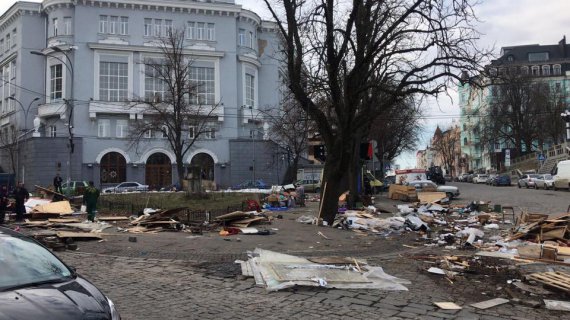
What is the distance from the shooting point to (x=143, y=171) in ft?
187

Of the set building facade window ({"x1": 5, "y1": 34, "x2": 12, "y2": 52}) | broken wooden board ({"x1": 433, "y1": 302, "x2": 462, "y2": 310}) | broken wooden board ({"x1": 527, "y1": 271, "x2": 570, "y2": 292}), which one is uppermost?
building facade window ({"x1": 5, "y1": 34, "x2": 12, "y2": 52})

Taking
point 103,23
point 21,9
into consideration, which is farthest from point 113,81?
point 21,9

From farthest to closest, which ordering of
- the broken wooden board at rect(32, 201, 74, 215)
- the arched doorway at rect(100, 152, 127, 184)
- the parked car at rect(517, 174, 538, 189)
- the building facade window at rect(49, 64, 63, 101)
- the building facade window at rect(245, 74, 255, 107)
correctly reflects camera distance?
the building facade window at rect(245, 74, 255, 107), the building facade window at rect(49, 64, 63, 101), the arched doorway at rect(100, 152, 127, 184), the parked car at rect(517, 174, 538, 189), the broken wooden board at rect(32, 201, 74, 215)

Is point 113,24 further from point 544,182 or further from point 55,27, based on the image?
point 544,182

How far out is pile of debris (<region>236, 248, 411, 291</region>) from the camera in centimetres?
803

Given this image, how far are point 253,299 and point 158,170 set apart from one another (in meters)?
52.5

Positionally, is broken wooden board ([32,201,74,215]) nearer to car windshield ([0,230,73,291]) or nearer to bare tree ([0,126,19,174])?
car windshield ([0,230,73,291])

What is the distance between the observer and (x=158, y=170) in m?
57.9

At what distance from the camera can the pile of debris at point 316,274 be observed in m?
8.03

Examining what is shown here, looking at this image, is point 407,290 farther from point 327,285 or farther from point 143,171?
point 143,171

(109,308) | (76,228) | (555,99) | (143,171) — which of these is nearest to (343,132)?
(76,228)

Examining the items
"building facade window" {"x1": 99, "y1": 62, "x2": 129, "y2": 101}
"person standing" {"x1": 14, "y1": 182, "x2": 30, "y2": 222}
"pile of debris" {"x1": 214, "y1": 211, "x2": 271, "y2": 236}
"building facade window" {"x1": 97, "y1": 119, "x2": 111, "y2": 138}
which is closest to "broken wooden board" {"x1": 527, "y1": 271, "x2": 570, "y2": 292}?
"pile of debris" {"x1": 214, "y1": 211, "x2": 271, "y2": 236}

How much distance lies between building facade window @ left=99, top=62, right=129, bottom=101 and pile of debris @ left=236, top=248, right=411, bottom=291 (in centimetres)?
5080

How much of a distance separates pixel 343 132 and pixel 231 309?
34.3 ft
